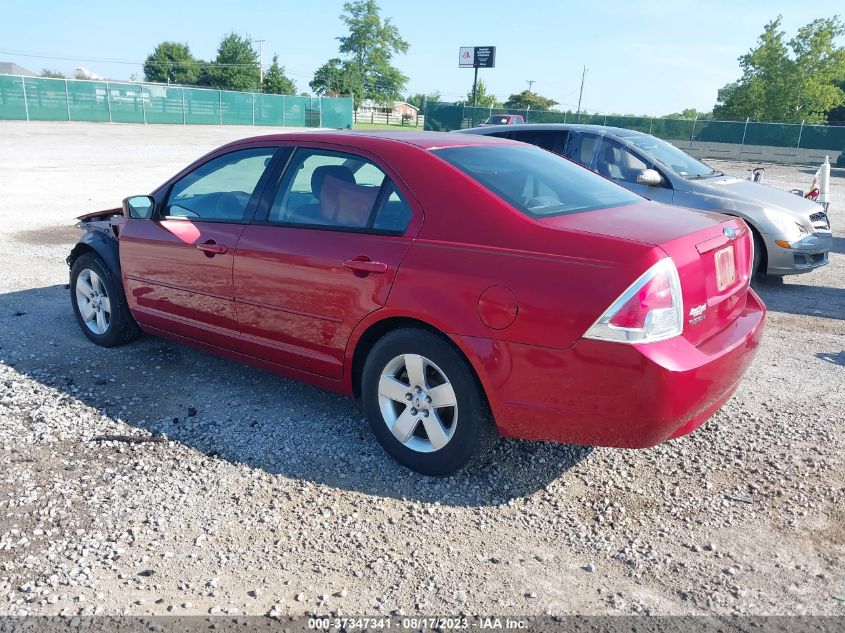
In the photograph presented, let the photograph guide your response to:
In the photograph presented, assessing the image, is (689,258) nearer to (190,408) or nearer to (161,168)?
(190,408)

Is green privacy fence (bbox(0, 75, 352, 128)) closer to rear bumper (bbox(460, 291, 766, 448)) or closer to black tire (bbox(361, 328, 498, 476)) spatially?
black tire (bbox(361, 328, 498, 476))

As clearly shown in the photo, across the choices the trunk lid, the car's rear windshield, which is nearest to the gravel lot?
the trunk lid

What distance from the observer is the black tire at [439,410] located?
126 inches

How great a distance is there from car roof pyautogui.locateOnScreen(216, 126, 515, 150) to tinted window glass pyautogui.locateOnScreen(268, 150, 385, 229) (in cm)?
9

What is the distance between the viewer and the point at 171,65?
9250 centimetres

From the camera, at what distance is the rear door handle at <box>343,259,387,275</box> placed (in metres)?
3.39

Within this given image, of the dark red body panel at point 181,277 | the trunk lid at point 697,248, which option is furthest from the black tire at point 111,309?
the trunk lid at point 697,248

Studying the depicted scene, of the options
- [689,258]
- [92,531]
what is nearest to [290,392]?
[92,531]

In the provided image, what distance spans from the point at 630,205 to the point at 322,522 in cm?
230

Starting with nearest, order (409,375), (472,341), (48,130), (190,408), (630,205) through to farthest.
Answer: (472,341) < (409,375) < (630,205) < (190,408) < (48,130)

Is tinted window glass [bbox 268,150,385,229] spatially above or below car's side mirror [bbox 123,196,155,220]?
above

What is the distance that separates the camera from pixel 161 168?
19219 millimetres

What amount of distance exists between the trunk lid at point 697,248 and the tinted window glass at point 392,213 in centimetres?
72

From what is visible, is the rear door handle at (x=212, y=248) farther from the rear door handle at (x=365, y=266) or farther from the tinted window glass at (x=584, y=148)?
the tinted window glass at (x=584, y=148)
